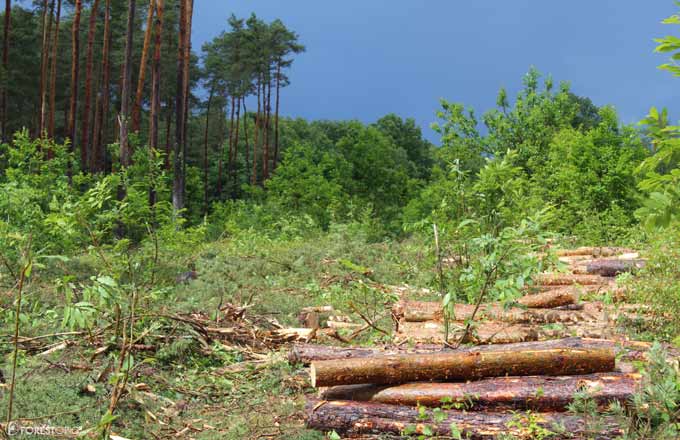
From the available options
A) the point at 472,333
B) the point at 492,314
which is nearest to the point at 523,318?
the point at 492,314

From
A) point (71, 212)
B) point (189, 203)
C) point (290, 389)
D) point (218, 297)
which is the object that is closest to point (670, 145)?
point (290, 389)

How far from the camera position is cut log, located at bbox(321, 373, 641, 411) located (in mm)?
4566

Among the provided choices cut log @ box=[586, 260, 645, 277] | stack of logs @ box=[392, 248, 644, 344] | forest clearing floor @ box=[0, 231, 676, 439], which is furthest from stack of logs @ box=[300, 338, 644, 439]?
cut log @ box=[586, 260, 645, 277]

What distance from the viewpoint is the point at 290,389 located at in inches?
229

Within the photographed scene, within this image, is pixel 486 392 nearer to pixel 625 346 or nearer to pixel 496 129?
pixel 625 346

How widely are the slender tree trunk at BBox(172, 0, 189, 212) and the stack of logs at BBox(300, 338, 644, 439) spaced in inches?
617

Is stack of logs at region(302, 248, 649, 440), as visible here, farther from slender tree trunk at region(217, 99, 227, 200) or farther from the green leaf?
slender tree trunk at region(217, 99, 227, 200)

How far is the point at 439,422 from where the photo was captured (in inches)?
176

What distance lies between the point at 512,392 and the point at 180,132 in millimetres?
18475

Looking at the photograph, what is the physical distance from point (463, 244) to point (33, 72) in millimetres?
32763

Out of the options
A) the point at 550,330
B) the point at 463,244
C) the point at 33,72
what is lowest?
the point at 550,330

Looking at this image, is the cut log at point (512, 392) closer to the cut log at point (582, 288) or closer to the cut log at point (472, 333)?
the cut log at point (472, 333)

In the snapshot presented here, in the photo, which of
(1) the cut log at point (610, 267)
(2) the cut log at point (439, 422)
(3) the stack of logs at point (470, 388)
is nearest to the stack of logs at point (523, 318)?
(1) the cut log at point (610, 267)

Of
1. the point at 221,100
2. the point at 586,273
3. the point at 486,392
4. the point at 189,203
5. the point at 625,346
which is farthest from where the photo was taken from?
the point at 221,100
